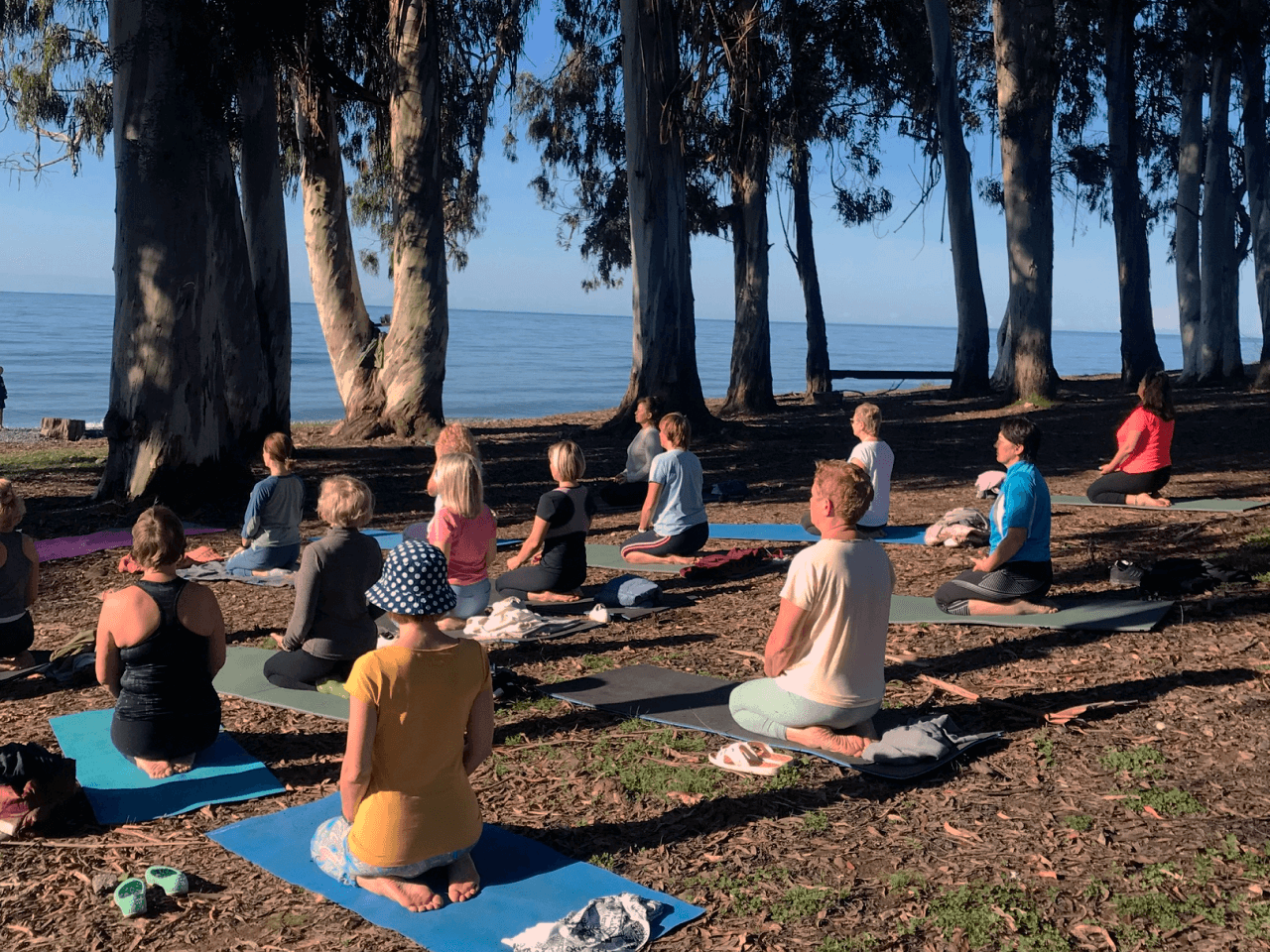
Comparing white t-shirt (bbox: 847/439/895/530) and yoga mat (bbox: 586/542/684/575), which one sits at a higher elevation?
white t-shirt (bbox: 847/439/895/530)

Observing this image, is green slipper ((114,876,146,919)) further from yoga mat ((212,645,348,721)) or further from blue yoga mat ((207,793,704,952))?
yoga mat ((212,645,348,721))

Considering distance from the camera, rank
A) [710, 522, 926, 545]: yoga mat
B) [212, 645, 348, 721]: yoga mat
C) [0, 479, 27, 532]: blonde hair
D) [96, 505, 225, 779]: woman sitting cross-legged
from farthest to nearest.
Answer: [710, 522, 926, 545]: yoga mat < [0, 479, 27, 532]: blonde hair < [212, 645, 348, 721]: yoga mat < [96, 505, 225, 779]: woman sitting cross-legged

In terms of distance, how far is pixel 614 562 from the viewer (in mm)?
8766

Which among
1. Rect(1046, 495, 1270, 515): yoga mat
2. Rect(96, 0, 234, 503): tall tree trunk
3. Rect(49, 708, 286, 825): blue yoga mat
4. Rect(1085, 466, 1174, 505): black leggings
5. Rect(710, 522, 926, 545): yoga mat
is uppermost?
Rect(96, 0, 234, 503): tall tree trunk

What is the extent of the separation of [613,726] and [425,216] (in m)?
12.4

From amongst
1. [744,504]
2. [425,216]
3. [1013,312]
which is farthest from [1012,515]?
[1013,312]

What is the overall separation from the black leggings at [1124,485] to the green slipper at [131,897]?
9120mm

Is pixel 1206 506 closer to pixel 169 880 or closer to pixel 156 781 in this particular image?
pixel 156 781

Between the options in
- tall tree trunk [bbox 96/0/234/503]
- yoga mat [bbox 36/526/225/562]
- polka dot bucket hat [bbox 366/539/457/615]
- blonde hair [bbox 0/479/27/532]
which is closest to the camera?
polka dot bucket hat [bbox 366/539/457/615]

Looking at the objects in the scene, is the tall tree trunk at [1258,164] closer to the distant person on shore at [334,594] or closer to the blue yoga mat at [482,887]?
the distant person on shore at [334,594]

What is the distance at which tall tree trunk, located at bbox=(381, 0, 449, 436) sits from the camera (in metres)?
15.9

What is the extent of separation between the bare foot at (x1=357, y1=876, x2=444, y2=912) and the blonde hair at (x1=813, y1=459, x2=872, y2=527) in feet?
6.88

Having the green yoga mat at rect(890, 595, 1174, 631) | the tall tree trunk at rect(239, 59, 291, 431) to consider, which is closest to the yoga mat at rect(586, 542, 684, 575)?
the green yoga mat at rect(890, 595, 1174, 631)

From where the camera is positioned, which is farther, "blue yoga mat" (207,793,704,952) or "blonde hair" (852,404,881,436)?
"blonde hair" (852,404,881,436)
